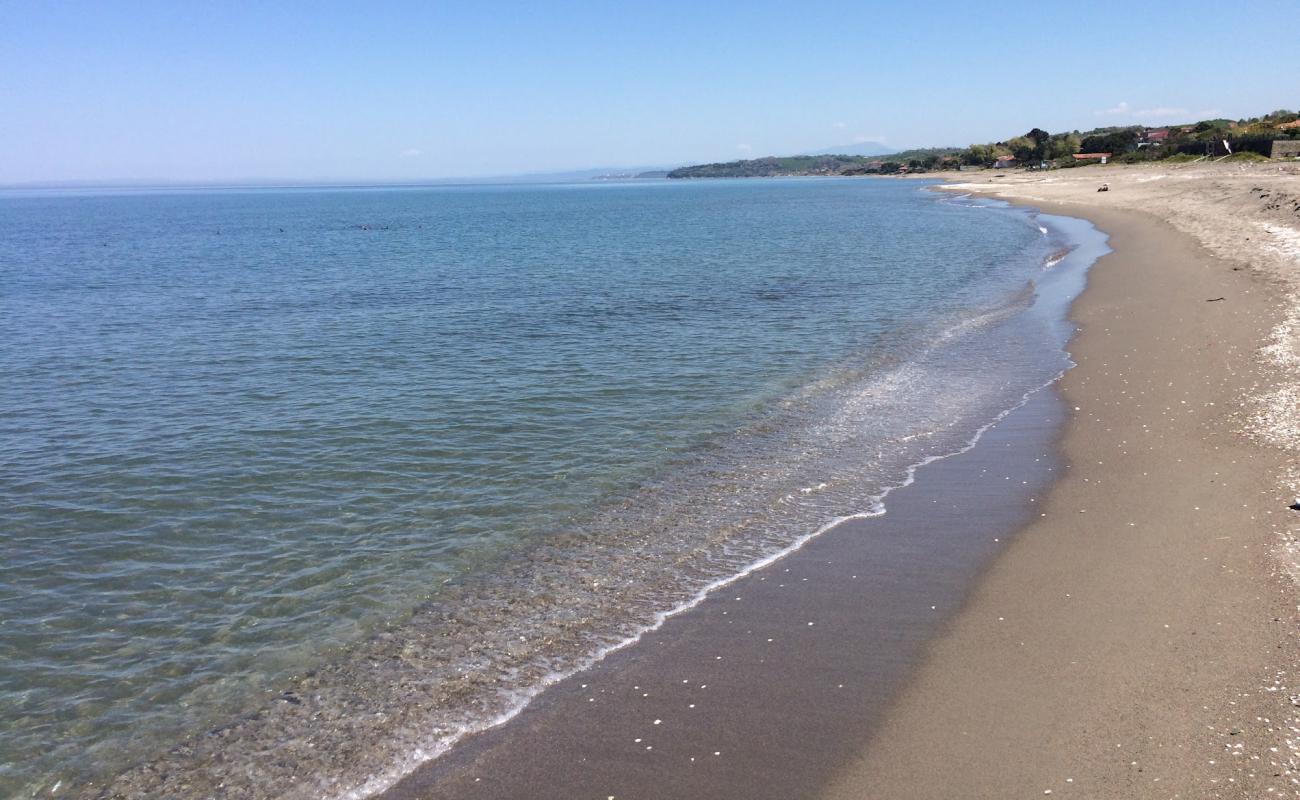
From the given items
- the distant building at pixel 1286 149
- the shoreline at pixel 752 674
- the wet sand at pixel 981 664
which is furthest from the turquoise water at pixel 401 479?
the distant building at pixel 1286 149

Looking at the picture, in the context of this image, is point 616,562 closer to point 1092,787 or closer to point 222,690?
point 222,690

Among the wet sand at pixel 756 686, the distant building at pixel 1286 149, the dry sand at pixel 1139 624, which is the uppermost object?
the distant building at pixel 1286 149

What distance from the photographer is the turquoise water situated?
8.84 metres

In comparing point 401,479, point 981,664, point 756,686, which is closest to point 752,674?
point 756,686

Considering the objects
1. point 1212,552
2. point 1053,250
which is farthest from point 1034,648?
point 1053,250

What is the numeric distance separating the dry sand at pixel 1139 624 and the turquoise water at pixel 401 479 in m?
3.05

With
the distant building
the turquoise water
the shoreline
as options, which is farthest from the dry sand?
the distant building

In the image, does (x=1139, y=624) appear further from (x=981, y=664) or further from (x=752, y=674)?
(x=752, y=674)

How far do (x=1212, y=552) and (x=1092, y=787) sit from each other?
547 cm

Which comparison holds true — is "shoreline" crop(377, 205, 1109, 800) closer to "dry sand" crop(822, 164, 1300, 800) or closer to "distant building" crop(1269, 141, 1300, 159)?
"dry sand" crop(822, 164, 1300, 800)

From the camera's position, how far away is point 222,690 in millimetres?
8844

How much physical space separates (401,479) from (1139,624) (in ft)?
38.3

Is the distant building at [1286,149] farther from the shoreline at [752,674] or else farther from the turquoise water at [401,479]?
the shoreline at [752,674]

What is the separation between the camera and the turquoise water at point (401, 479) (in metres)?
8.84
